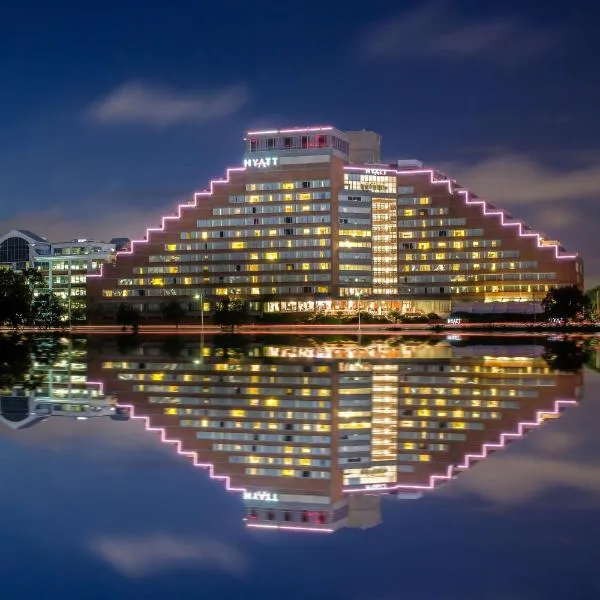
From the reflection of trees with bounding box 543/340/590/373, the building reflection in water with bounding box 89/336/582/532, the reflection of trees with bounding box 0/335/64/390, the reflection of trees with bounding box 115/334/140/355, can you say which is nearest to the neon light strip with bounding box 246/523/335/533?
the building reflection in water with bounding box 89/336/582/532

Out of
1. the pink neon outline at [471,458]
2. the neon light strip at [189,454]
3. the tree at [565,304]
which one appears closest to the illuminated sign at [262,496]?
the neon light strip at [189,454]

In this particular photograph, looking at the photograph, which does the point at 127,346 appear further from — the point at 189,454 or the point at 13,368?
the point at 189,454

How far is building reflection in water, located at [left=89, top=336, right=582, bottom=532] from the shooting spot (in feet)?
61.9

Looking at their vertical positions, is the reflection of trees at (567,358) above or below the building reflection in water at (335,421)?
above

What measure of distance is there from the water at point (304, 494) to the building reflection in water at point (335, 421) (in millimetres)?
96

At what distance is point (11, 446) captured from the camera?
2428 cm

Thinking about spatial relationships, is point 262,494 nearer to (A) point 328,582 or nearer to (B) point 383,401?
(A) point 328,582

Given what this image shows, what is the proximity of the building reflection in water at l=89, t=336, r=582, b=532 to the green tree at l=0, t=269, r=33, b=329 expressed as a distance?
368ft

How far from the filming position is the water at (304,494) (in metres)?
13.0

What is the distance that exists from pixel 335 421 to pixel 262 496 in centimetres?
1058

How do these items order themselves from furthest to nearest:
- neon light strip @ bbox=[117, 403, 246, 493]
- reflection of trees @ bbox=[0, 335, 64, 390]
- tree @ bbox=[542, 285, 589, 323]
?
tree @ bbox=[542, 285, 589, 323], reflection of trees @ bbox=[0, 335, 64, 390], neon light strip @ bbox=[117, 403, 246, 493]

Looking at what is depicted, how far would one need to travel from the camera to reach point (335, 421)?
2855cm

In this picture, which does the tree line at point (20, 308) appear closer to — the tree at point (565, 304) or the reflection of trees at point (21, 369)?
the reflection of trees at point (21, 369)

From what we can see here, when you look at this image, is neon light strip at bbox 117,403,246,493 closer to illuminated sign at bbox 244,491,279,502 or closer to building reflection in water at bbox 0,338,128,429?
illuminated sign at bbox 244,491,279,502
